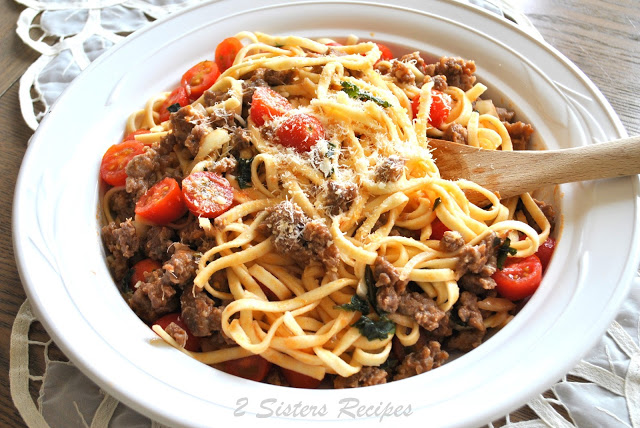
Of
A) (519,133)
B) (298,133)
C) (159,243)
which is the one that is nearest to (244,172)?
(298,133)

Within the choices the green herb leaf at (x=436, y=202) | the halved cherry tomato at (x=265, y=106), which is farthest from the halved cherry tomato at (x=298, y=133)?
the green herb leaf at (x=436, y=202)

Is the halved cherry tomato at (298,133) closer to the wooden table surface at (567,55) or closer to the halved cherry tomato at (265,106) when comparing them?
the halved cherry tomato at (265,106)

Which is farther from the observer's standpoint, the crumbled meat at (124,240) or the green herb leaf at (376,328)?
the crumbled meat at (124,240)

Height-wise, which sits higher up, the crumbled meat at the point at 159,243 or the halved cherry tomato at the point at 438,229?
the halved cherry tomato at the point at 438,229

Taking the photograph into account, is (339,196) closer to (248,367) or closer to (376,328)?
(376,328)

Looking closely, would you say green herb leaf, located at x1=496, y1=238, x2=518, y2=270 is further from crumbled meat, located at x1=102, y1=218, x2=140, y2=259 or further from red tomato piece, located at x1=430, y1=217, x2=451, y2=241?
crumbled meat, located at x1=102, y1=218, x2=140, y2=259

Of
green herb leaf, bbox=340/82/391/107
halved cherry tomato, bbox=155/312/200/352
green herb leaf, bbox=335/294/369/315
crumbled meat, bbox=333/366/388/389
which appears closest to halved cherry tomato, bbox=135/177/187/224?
halved cherry tomato, bbox=155/312/200/352

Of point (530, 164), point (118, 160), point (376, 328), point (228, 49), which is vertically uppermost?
point (530, 164)
